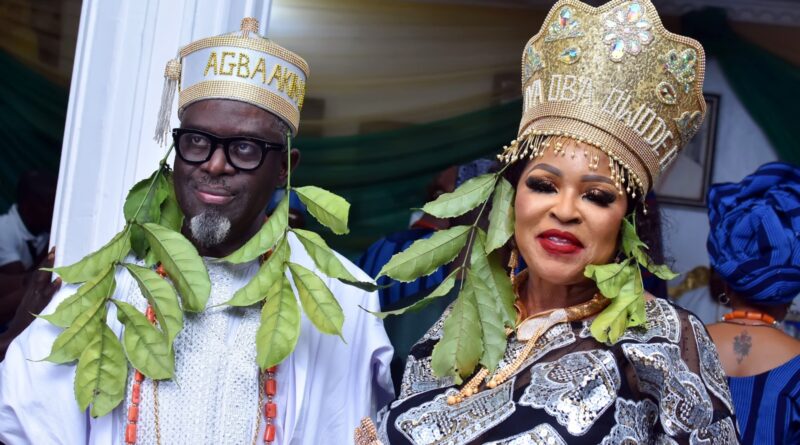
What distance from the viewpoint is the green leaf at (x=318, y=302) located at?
264cm

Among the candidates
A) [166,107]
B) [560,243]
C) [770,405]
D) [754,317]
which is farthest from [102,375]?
[754,317]

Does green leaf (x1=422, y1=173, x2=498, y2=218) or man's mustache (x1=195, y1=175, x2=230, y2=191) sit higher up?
green leaf (x1=422, y1=173, x2=498, y2=218)

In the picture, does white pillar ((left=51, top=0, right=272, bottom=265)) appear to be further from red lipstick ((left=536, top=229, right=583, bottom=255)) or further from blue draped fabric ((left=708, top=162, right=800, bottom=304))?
blue draped fabric ((left=708, top=162, right=800, bottom=304))

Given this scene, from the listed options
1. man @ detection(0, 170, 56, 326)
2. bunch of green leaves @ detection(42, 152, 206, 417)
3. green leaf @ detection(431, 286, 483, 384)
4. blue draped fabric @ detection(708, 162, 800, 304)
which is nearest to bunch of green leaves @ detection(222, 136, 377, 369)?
bunch of green leaves @ detection(42, 152, 206, 417)

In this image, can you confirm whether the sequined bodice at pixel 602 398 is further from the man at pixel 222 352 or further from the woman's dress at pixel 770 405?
the woman's dress at pixel 770 405

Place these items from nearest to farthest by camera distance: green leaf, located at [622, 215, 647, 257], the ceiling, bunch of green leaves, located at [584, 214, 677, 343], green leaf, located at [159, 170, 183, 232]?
bunch of green leaves, located at [584, 214, 677, 343] < green leaf, located at [622, 215, 647, 257] < green leaf, located at [159, 170, 183, 232] < the ceiling

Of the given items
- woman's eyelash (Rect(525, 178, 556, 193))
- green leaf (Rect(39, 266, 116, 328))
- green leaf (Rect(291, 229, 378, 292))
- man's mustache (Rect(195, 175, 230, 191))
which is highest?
woman's eyelash (Rect(525, 178, 556, 193))

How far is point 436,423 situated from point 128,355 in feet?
2.41

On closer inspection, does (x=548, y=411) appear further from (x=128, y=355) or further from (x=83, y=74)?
(x=83, y=74)

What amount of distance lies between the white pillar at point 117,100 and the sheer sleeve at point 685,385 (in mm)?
1640

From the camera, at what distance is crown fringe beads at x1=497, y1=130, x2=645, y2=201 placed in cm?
243

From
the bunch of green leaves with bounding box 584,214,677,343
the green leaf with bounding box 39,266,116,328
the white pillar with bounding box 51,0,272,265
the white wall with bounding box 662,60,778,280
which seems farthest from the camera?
the white wall with bounding box 662,60,778,280

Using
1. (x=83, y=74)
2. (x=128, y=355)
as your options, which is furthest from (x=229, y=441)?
(x=83, y=74)

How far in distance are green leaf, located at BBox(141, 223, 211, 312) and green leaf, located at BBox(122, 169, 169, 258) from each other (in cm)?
8
